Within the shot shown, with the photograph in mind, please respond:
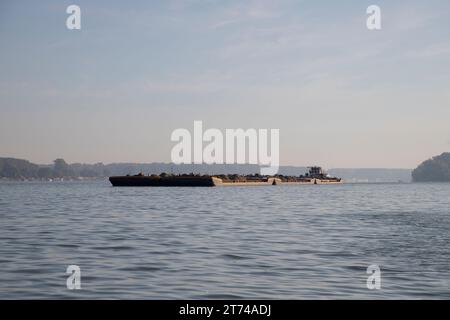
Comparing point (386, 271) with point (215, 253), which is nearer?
point (386, 271)

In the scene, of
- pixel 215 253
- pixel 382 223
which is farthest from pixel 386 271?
pixel 382 223

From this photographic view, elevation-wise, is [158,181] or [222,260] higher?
[158,181]

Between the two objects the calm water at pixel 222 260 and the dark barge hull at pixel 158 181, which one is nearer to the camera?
the calm water at pixel 222 260

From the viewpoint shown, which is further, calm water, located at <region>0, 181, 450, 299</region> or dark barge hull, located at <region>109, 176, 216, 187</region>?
dark barge hull, located at <region>109, 176, 216, 187</region>

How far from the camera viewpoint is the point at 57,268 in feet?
71.2

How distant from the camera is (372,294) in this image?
1722 centimetres

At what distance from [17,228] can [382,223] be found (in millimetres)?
25860

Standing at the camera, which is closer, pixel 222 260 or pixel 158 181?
pixel 222 260

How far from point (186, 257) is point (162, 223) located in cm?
1867
